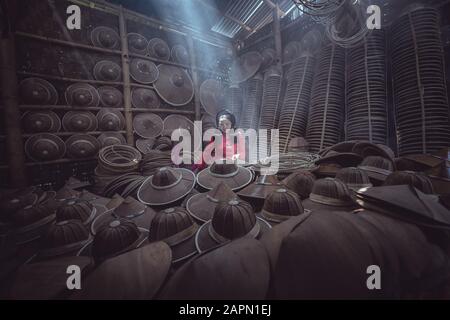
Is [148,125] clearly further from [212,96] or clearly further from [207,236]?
[207,236]

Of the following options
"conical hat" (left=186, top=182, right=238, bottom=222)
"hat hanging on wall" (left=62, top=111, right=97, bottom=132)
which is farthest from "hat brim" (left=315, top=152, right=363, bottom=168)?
"hat hanging on wall" (left=62, top=111, right=97, bottom=132)

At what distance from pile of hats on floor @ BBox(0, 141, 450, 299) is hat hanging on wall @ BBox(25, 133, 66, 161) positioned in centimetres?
304

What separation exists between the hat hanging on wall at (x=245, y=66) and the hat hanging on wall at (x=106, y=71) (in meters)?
4.35

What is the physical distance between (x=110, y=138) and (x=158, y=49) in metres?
3.73

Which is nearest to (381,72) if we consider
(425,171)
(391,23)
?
(391,23)

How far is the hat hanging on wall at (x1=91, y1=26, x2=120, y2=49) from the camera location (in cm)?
612

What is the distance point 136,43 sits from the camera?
22.1ft

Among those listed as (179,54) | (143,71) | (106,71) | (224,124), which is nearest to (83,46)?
(106,71)

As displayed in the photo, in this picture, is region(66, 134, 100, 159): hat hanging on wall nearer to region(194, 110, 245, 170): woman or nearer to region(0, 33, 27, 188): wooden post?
region(0, 33, 27, 188): wooden post

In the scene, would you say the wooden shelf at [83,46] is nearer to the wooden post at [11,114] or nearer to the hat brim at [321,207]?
the wooden post at [11,114]

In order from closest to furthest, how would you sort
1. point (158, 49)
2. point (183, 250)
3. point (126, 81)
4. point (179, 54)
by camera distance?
1. point (183, 250)
2. point (126, 81)
3. point (158, 49)
4. point (179, 54)

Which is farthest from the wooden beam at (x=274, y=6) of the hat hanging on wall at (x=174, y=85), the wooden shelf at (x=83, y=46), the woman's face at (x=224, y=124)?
the woman's face at (x=224, y=124)
